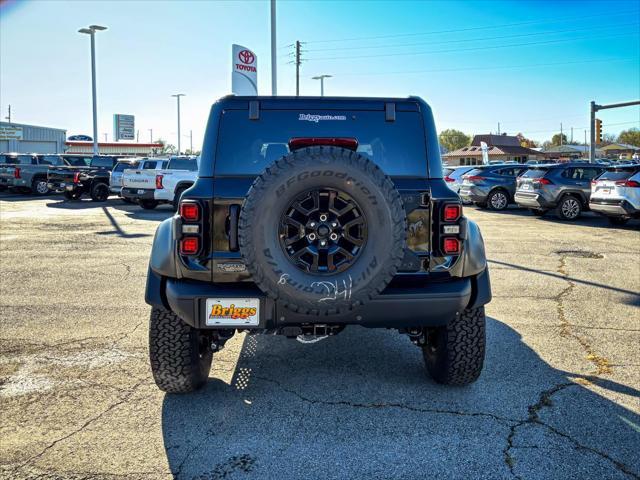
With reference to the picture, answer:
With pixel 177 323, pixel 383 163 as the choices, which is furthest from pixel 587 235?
pixel 177 323

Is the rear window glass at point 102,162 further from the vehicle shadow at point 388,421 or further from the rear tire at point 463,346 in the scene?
the rear tire at point 463,346

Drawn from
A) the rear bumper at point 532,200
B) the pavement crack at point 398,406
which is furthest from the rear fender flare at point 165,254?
the rear bumper at point 532,200

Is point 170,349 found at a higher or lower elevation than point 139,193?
lower

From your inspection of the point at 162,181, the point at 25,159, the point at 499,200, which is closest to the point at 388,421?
the point at 162,181

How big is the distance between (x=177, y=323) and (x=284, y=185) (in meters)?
1.28

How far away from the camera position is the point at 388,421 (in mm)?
3547

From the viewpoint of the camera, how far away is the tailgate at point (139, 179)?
1948cm

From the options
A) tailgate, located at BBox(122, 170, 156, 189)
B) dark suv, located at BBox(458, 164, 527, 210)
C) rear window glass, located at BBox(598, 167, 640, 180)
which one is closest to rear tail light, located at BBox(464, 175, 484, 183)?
dark suv, located at BBox(458, 164, 527, 210)

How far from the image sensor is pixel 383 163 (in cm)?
388

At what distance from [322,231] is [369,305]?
0.53 m

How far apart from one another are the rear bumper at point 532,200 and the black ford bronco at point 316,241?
13.4m

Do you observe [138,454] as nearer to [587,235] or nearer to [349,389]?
[349,389]

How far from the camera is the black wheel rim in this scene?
3.14m

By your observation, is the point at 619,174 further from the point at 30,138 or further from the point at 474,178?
the point at 30,138
